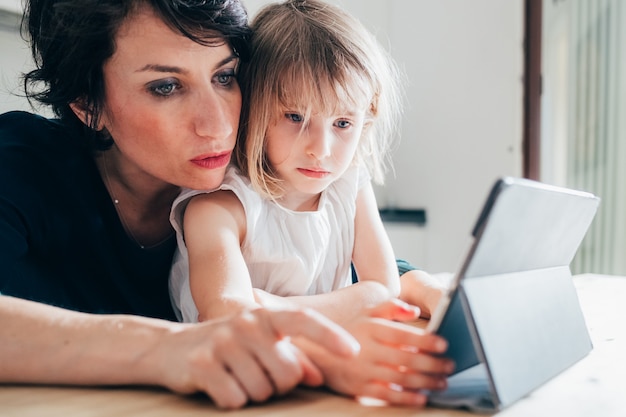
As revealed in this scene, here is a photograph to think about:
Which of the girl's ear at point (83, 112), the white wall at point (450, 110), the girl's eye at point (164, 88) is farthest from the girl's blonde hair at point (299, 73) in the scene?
the white wall at point (450, 110)

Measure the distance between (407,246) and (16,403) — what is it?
2454mm

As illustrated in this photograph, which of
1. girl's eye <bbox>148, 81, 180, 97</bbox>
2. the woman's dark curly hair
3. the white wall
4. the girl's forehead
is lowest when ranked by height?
the white wall

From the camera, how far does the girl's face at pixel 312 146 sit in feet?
3.27

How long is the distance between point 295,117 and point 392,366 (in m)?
0.57

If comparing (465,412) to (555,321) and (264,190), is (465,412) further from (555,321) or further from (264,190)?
(264,190)

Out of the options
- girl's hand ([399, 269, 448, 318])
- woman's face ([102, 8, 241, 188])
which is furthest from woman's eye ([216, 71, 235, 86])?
girl's hand ([399, 269, 448, 318])

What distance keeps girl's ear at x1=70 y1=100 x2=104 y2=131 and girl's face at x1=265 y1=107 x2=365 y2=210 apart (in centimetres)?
29

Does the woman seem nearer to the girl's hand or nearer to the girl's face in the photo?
the girl's face

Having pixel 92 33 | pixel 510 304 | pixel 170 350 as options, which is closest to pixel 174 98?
pixel 92 33

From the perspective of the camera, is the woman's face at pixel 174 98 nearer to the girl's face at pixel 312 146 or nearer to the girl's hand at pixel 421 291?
the girl's face at pixel 312 146

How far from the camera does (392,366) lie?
536 mm

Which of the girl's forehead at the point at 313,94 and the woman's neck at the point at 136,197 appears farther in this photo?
the woman's neck at the point at 136,197

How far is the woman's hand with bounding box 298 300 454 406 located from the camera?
0.52 meters

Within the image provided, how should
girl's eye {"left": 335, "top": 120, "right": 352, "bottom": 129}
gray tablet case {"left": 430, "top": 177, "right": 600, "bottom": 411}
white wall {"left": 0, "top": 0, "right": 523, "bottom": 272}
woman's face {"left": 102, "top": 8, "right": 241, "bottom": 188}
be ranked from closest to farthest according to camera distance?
gray tablet case {"left": 430, "top": 177, "right": 600, "bottom": 411}
woman's face {"left": 102, "top": 8, "right": 241, "bottom": 188}
girl's eye {"left": 335, "top": 120, "right": 352, "bottom": 129}
white wall {"left": 0, "top": 0, "right": 523, "bottom": 272}
